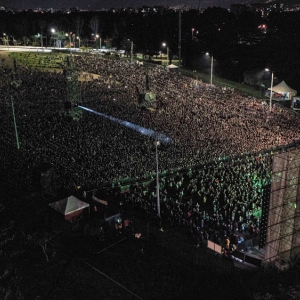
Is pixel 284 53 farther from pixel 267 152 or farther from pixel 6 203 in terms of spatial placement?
pixel 6 203

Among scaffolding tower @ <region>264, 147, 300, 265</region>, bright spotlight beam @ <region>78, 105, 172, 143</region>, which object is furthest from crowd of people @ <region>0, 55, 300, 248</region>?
scaffolding tower @ <region>264, 147, 300, 265</region>

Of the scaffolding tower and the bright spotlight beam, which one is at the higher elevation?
the scaffolding tower

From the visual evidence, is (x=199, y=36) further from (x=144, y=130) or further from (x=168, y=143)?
(x=168, y=143)

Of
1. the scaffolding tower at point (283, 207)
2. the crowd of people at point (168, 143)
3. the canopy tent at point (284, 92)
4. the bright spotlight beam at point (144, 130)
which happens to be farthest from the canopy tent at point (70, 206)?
the canopy tent at point (284, 92)

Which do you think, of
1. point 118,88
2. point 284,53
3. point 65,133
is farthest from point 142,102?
point 284,53

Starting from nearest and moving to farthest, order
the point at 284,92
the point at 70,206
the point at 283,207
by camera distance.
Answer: the point at 283,207, the point at 70,206, the point at 284,92

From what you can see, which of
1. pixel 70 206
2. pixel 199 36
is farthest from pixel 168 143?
pixel 199 36

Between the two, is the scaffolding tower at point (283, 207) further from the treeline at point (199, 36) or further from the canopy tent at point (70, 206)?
the treeline at point (199, 36)

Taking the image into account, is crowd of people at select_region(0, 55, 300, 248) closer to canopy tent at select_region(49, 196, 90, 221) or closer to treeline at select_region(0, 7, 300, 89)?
canopy tent at select_region(49, 196, 90, 221)
